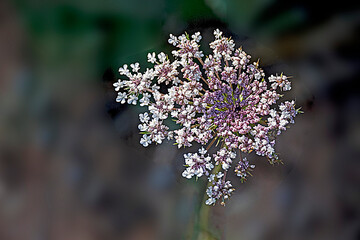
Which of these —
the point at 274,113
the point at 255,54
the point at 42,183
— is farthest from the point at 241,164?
the point at 42,183

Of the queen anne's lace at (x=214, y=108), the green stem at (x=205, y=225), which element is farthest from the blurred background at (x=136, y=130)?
the queen anne's lace at (x=214, y=108)

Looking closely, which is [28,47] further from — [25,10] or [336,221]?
[336,221]

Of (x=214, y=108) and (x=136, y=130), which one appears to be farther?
(x=136, y=130)

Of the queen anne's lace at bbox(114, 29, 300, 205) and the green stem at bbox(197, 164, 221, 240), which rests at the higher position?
the queen anne's lace at bbox(114, 29, 300, 205)

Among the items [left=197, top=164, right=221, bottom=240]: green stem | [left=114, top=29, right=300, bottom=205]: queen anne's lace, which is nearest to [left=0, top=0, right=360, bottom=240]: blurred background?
[left=197, top=164, right=221, bottom=240]: green stem

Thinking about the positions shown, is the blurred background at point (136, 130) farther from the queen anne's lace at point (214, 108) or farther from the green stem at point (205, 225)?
the queen anne's lace at point (214, 108)

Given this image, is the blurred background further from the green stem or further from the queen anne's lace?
the queen anne's lace

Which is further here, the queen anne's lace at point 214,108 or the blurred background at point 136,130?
the blurred background at point 136,130

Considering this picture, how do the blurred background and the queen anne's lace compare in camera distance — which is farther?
the blurred background
